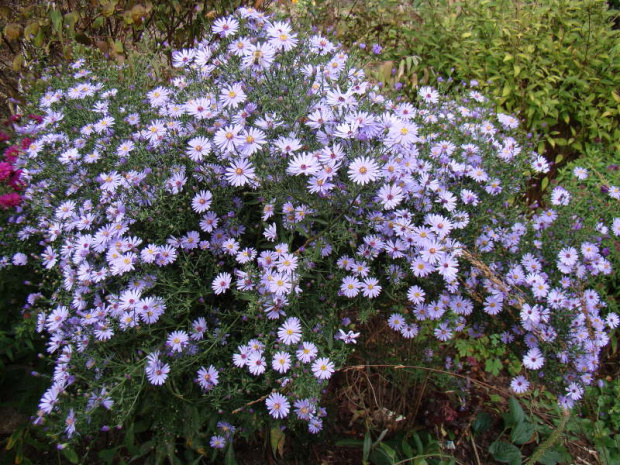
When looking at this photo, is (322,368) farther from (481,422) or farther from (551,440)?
(481,422)

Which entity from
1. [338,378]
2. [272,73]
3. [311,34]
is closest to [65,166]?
[272,73]

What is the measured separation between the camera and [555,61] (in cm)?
387

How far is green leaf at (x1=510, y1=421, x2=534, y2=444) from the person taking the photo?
7.46ft

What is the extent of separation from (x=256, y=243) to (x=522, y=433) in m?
1.58

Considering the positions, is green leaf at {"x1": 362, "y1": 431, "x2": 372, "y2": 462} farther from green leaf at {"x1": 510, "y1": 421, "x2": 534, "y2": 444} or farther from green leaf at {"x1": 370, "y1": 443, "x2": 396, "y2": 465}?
green leaf at {"x1": 510, "y1": 421, "x2": 534, "y2": 444}

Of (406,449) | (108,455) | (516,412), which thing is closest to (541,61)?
(516,412)

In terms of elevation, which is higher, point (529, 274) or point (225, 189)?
point (225, 189)

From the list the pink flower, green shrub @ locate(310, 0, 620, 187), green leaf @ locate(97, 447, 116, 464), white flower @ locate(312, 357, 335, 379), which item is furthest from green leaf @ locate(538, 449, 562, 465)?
the pink flower

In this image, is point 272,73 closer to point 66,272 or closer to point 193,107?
point 193,107

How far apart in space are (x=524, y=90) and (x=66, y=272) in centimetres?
356

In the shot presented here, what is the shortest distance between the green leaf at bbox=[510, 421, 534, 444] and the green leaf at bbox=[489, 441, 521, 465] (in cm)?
5

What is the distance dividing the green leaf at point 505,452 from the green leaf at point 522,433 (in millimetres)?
49

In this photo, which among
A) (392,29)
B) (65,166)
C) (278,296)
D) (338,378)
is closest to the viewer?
(278,296)

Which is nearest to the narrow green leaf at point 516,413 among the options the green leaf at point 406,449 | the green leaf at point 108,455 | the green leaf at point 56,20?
the green leaf at point 406,449
